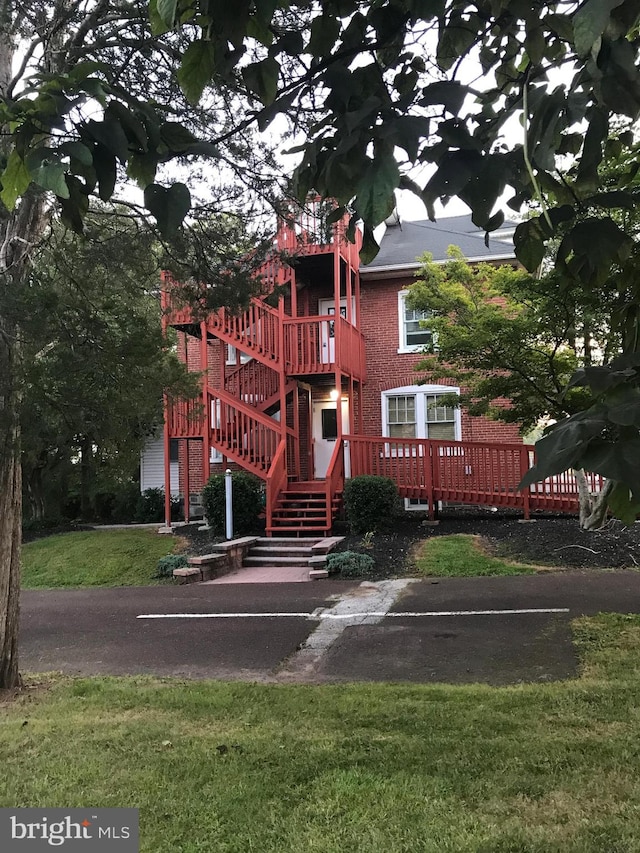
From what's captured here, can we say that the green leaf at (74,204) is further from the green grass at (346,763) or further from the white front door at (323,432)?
the white front door at (323,432)

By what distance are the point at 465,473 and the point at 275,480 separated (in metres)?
3.80

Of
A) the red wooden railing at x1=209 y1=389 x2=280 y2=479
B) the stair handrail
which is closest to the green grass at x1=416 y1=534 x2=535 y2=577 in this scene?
the stair handrail

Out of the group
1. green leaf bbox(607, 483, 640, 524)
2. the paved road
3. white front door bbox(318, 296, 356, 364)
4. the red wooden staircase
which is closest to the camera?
green leaf bbox(607, 483, 640, 524)

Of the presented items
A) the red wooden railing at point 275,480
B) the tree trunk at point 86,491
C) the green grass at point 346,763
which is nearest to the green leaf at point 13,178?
the green grass at point 346,763

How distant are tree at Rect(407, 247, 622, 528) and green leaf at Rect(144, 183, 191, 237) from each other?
8126mm

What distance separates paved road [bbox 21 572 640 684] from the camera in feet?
18.6

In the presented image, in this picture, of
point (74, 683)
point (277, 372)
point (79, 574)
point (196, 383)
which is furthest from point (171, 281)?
point (277, 372)

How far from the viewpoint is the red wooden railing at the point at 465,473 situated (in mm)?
12320

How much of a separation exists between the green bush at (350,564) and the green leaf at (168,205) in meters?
8.79

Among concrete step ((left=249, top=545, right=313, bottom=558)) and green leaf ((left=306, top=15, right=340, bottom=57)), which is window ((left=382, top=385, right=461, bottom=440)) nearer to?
concrete step ((left=249, top=545, right=313, bottom=558))

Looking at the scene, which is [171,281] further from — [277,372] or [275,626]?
[277,372]

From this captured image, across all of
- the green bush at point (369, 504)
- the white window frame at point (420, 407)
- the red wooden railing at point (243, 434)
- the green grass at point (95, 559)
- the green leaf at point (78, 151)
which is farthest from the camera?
the white window frame at point (420, 407)

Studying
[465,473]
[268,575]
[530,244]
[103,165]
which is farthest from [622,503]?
[465,473]

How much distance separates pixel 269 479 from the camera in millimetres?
13008
